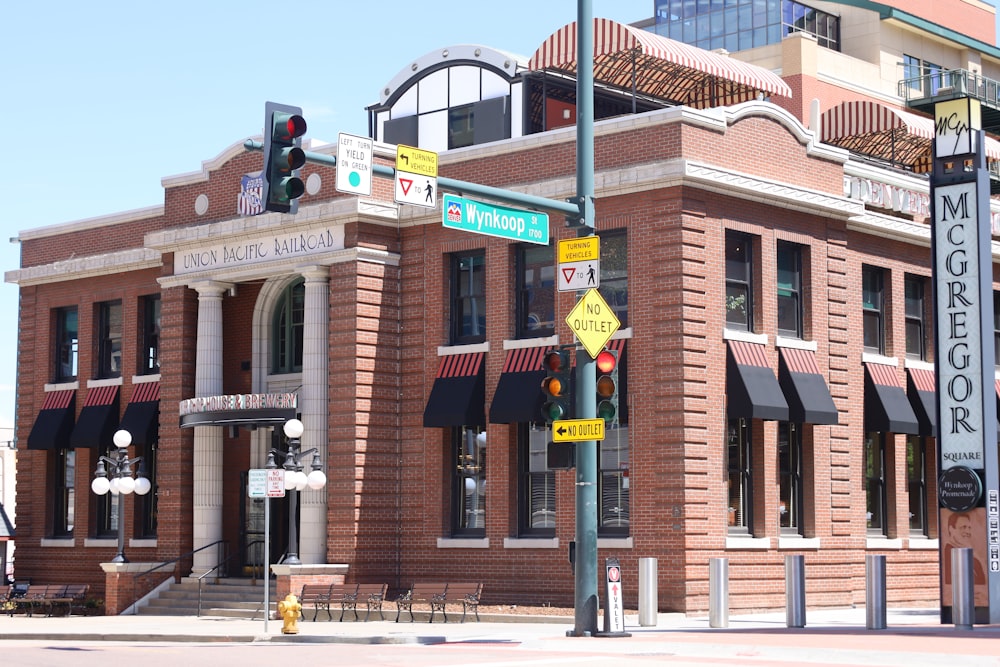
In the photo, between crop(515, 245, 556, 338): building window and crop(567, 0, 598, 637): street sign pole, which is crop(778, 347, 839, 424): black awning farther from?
crop(567, 0, 598, 637): street sign pole

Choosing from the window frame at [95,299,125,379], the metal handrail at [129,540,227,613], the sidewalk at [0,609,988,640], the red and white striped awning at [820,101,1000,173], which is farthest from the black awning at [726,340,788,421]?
the window frame at [95,299,125,379]

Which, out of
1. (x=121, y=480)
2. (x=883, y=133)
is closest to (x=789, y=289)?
(x=883, y=133)

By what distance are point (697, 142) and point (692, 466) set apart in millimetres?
6525

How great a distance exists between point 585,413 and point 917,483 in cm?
1728

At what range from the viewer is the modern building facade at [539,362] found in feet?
101

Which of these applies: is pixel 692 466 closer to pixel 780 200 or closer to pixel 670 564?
pixel 670 564

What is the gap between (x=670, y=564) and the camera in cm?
2984

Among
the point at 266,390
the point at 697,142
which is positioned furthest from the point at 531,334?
the point at 266,390

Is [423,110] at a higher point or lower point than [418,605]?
higher

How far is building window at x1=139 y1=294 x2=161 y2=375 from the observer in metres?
40.7

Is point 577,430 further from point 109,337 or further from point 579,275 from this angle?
point 109,337

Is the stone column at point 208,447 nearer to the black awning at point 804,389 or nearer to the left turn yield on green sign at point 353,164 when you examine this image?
the black awning at point 804,389

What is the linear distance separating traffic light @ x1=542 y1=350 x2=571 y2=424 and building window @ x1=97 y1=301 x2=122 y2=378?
22.0 m

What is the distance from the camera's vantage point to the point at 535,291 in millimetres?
33281
